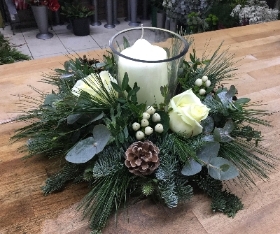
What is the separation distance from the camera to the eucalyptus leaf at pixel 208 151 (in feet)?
1.72

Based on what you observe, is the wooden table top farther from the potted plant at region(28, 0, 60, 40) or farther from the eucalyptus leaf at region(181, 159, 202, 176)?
the potted plant at region(28, 0, 60, 40)

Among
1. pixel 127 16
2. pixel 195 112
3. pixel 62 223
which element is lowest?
pixel 127 16

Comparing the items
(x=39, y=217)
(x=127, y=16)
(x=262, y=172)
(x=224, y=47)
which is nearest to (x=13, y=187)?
(x=39, y=217)

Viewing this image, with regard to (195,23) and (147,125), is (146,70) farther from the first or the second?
(195,23)

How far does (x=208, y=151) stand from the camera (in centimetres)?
53

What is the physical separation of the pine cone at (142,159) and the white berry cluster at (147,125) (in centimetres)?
3

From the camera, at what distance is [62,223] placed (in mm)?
512

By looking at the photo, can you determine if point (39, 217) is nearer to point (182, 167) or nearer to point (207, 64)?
point (182, 167)

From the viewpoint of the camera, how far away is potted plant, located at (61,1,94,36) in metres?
2.83

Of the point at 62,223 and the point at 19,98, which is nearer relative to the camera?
the point at 62,223

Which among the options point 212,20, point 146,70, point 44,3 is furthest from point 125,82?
point 44,3

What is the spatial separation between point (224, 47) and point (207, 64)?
16.7 inches

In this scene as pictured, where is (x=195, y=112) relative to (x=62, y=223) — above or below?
above

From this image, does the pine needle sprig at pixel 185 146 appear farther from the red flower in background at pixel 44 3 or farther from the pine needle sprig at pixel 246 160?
the red flower in background at pixel 44 3
